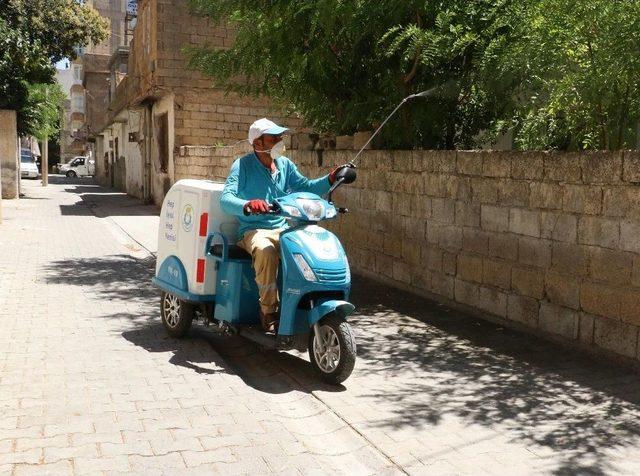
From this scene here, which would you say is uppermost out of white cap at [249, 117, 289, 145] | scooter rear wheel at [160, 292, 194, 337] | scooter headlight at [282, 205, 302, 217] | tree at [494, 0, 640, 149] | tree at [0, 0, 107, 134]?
tree at [0, 0, 107, 134]

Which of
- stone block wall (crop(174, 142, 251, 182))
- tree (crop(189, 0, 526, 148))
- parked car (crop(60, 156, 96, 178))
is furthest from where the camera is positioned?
parked car (crop(60, 156, 96, 178))

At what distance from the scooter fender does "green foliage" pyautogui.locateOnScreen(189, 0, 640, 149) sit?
272 cm

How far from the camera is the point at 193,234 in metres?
5.96

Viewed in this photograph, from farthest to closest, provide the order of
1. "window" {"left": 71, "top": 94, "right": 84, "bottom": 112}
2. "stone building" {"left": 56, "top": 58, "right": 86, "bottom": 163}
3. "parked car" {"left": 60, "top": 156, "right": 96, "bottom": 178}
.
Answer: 1. "window" {"left": 71, "top": 94, "right": 84, "bottom": 112}
2. "stone building" {"left": 56, "top": 58, "right": 86, "bottom": 163}
3. "parked car" {"left": 60, "top": 156, "right": 96, "bottom": 178}

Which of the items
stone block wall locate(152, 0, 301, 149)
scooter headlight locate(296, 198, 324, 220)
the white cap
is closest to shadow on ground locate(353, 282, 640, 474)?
scooter headlight locate(296, 198, 324, 220)

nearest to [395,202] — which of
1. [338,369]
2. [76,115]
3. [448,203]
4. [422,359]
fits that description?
[448,203]

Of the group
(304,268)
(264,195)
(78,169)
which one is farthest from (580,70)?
(78,169)

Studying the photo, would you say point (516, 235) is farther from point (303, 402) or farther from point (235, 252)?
point (303, 402)

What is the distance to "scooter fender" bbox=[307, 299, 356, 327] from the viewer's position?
16.3 ft

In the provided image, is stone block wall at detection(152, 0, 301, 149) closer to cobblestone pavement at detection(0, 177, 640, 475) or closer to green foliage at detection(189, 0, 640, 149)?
green foliage at detection(189, 0, 640, 149)

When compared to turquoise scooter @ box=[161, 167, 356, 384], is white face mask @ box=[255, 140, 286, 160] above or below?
above

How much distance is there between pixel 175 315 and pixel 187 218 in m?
0.91

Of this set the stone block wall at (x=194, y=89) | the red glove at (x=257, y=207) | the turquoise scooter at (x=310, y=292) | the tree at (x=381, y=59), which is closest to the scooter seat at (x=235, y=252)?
the turquoise scooter at (x=310, y=292)

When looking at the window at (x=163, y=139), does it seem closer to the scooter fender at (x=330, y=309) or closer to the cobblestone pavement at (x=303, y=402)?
the cobblestone pavement at (x=303, y=402)
